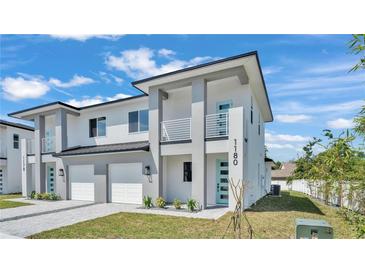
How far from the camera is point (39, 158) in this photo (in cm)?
1500

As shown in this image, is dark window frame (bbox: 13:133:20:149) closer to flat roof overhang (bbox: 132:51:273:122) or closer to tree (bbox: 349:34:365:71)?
flat roof overhang (bbox: 132:51:273:122)

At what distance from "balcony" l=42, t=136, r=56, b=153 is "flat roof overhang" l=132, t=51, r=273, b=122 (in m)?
8.72

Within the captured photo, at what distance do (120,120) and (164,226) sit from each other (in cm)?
818

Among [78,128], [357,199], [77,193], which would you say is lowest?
[77,193]

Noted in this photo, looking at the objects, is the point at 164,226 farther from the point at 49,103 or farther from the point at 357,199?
the point at 49,103

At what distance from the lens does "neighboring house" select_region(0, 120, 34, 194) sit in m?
18.7

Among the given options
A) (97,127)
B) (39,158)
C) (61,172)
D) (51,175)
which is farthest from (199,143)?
(51,175)

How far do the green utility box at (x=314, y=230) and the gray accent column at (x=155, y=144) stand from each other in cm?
691

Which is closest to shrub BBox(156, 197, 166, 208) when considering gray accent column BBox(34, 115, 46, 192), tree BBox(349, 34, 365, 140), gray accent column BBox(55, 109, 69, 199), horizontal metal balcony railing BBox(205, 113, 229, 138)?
horizontal metal balcony railing BBox(205, 113, 229, 138)

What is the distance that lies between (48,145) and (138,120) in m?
7.86

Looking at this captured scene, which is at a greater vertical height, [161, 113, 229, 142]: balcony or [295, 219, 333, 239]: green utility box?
[161, 113, 229, 142]: balcony

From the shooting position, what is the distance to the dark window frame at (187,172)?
11323 mm
